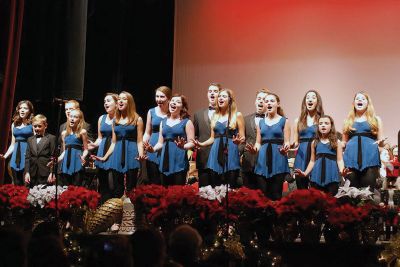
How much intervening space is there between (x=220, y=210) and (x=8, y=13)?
19.5 ft

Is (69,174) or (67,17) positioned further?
(67,17)

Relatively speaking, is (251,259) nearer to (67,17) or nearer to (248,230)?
(248,230)

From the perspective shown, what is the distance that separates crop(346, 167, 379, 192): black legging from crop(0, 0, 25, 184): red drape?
17.7 ft

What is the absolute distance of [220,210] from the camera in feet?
20.0

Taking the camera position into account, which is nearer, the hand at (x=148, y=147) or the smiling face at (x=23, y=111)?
the hand at (x=148, y=147)

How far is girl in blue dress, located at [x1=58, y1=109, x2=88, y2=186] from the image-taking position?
27.9 feet

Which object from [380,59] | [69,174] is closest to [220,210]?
[69,174]

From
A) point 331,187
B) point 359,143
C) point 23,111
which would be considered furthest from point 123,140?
point 359,143

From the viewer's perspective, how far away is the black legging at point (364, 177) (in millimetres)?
7359

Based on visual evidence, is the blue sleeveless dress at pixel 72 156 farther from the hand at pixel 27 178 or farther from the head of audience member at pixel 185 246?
the head of audience member at pixel 185 246

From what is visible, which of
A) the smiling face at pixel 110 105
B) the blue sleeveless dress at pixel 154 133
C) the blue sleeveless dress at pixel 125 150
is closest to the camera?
the blue sleeveless dress at pixel 125 150

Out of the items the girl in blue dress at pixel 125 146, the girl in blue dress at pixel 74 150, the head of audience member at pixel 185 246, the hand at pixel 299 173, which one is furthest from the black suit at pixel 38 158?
the head of audience member at pixel 185 246

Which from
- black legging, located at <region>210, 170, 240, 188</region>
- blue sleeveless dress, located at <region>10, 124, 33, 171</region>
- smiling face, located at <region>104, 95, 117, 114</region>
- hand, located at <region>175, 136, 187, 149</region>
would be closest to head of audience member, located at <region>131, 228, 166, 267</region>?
Result: hand, located at <region>175, 136, 187, 149</region>

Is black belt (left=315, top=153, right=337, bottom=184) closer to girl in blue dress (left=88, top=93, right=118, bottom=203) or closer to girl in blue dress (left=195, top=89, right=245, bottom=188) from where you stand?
girl in blue dress (left=195, top=89, right=245, bottom=188)
